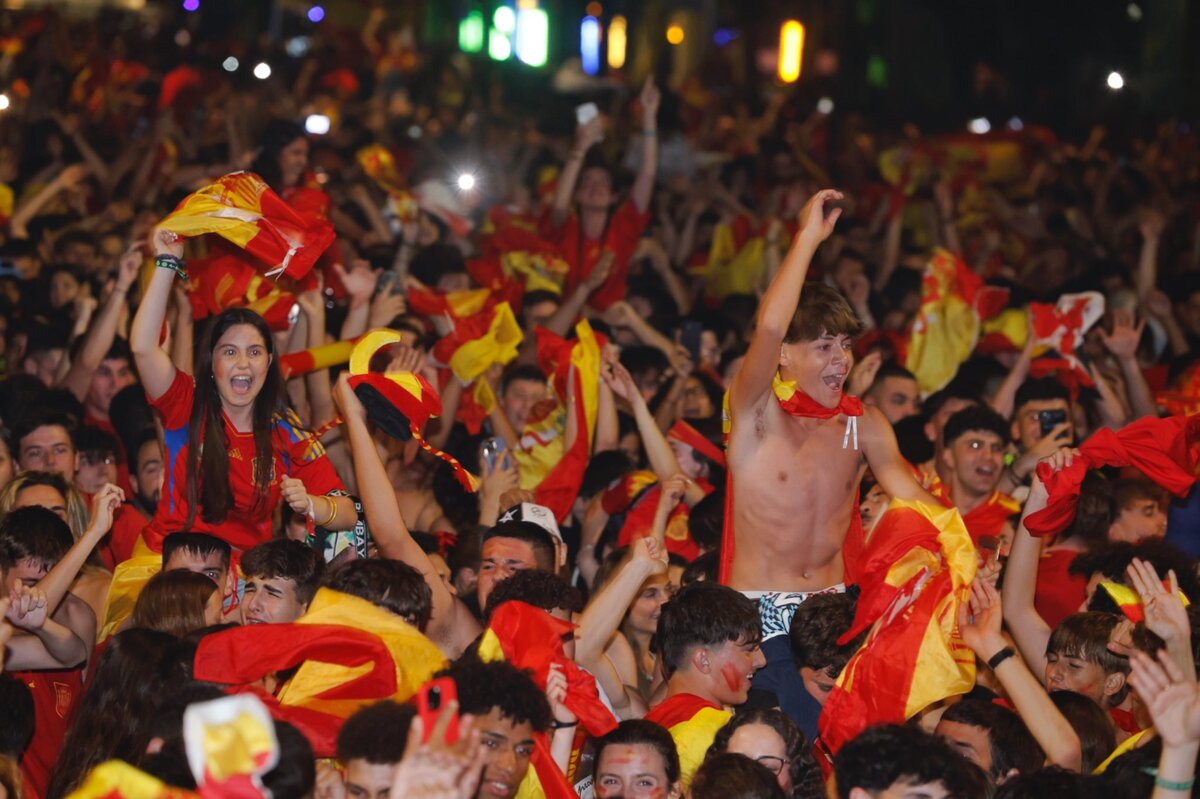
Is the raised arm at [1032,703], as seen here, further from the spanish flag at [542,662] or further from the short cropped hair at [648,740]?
the spanish flag at [542,662]

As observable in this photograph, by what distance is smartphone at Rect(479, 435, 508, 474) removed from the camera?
23.2 ft

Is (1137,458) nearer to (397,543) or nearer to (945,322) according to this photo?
(397,543)

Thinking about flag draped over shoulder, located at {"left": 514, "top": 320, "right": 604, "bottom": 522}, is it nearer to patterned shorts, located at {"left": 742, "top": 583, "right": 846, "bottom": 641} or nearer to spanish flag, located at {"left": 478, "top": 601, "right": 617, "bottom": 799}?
patterned shorts, located at {"left": 742, "top": 583, "right": 846, "bottom": 641}

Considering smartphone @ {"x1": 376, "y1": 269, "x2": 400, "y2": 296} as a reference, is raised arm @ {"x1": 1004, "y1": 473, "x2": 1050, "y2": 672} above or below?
below

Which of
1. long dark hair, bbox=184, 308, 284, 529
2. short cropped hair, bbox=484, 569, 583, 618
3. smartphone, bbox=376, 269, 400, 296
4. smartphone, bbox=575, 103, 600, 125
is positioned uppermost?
smartphone, bbox=575, 103, 600, 125

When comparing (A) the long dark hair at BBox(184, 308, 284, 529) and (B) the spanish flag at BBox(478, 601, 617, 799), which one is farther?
(A) the long dark hair at BBox(184, 308, 284, 529)

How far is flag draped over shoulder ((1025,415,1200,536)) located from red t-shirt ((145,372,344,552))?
2.46 m

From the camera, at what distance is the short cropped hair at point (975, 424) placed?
715 centimetres

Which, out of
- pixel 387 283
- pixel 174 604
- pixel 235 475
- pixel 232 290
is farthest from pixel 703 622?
pixel 387 283

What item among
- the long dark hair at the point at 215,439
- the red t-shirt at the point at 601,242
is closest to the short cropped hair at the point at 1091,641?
the long dark hair at the point at 215,439

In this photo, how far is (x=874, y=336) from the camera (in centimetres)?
987

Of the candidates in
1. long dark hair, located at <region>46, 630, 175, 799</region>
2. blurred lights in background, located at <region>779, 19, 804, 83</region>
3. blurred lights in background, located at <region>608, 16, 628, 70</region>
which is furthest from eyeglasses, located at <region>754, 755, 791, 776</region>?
blurred lights in background, located at <region>608, 16, 628, 70</region>

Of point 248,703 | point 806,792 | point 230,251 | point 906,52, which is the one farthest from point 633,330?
point 906,52

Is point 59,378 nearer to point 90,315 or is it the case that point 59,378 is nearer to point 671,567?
point 90,315
